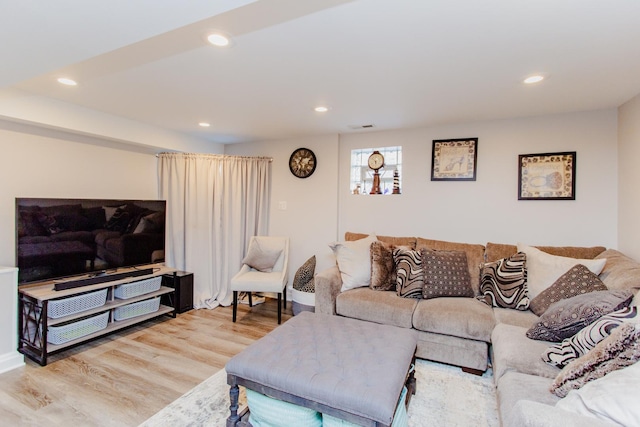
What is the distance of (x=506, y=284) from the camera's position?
2641mm

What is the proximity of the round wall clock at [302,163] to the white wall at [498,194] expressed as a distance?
1.37 feet

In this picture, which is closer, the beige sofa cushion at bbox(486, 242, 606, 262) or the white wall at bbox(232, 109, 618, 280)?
the beige sofa cushion at bbox(486, 242, 606, 262)

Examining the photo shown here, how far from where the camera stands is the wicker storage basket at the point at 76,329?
2.64 meters

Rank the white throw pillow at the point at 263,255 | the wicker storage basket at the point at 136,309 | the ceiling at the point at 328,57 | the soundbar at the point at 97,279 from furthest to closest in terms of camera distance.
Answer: the white throw pillow at the point at 263,255
the wicker storage basket at the point at 136,309
the soundbar at the point at 97,279
the ceiling at the point at 328,57

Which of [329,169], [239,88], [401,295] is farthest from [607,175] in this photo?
[239,88]

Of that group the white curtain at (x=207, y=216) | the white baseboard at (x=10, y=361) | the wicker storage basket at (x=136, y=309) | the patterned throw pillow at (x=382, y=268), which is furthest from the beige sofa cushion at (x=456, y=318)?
the white baseboard at (x=10, y=361)

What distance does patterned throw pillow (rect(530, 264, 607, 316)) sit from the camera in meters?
2.22

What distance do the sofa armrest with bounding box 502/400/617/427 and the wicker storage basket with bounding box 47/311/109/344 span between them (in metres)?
3.29

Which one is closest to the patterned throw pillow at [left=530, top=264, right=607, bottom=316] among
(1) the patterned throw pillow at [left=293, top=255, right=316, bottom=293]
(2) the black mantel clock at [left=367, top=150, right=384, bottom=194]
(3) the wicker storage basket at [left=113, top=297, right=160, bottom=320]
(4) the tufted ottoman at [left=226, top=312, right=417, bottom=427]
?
(4) the tufted ottoman at [left=226, top=312, right=417, bottom=427]

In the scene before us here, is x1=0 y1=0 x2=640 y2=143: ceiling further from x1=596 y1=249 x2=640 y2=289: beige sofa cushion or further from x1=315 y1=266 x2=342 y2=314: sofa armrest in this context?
x1=315 y1=266 x2=342 y2=314: sofa armrest

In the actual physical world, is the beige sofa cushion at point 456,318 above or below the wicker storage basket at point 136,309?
above

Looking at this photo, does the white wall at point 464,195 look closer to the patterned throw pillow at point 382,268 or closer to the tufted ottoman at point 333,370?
the patterned throw pillow at point 382,268

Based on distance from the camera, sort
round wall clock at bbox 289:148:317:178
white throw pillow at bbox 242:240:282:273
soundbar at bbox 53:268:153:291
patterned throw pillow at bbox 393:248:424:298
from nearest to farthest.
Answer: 1. soundbar at bbox 53:268:153:291
2. patterned throw pillow at bbox 393:248:424:298
3. white throw pillow at bbox 242:240:282:273
4. round wall clock at bbox 289:148:317:178

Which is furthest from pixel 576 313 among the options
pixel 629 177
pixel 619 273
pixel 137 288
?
pixel 137 288
